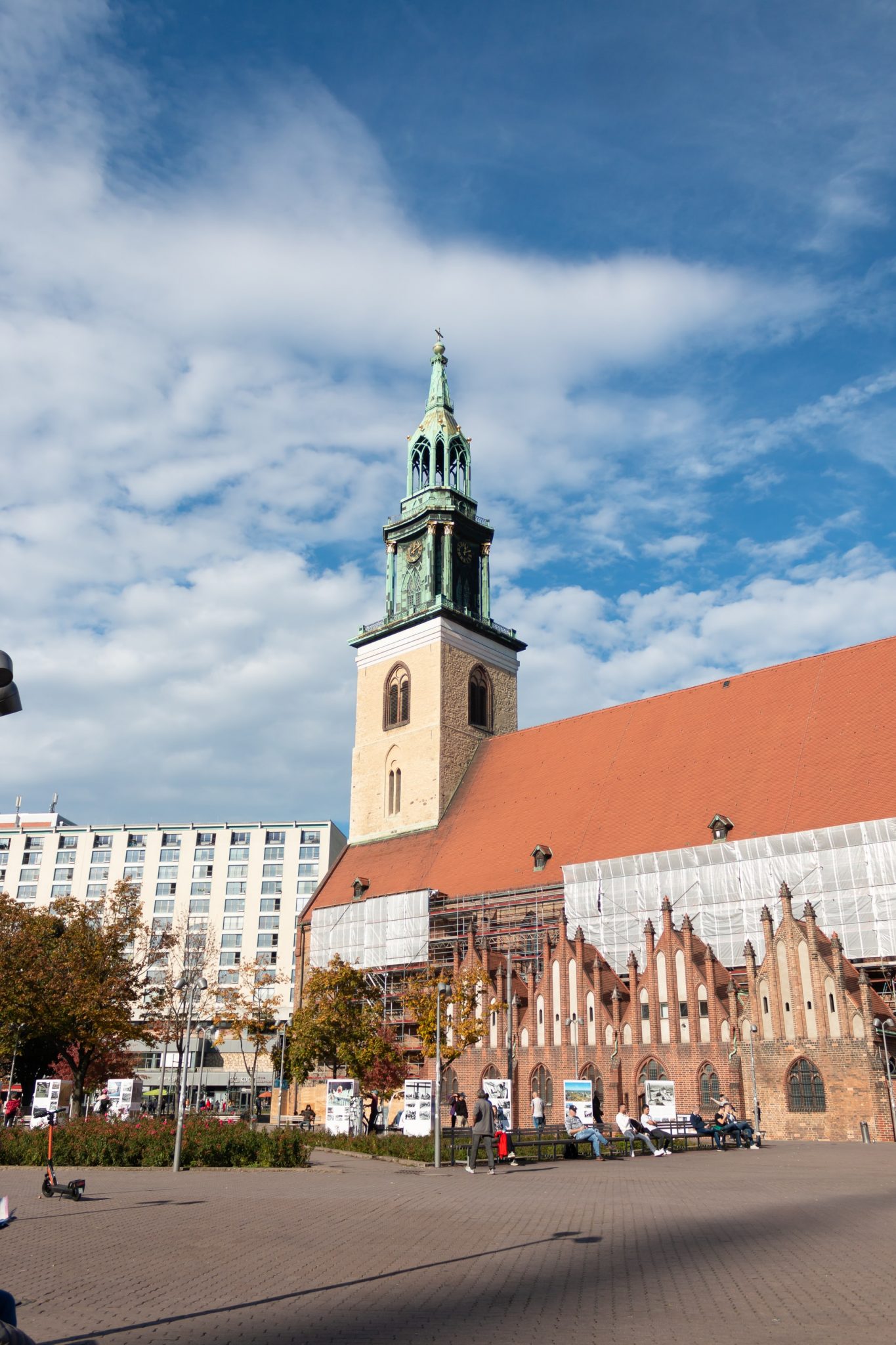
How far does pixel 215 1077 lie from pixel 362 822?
156 ft

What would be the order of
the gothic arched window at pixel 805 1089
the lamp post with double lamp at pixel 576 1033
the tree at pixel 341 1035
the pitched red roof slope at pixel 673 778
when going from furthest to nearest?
1. the tree at pixel 341 1035
2. the pitched red roof slope at pixel 673 778
3. the lamp post with double lamp at pixel 576 1033
4. the gothic arched window at pixel 805 1089

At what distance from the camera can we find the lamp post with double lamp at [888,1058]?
1110 inches

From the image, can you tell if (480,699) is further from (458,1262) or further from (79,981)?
(458,1262)

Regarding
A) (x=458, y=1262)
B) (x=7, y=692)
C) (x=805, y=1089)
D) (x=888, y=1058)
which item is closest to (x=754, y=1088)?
(x=805, y=1089)

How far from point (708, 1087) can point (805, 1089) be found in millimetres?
3057

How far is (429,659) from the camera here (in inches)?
2180

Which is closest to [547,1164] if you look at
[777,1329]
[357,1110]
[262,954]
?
[357,1110]

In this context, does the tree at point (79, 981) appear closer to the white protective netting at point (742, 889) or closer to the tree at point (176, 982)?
the tree at point (176, 982)

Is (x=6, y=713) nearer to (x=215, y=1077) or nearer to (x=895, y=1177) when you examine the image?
(x=895, y=1177)

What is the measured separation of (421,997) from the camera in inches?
1280

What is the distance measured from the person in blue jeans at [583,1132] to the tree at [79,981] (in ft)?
56.0

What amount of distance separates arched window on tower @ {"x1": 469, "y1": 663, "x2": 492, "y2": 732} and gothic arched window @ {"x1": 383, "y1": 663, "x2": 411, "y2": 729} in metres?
3.24

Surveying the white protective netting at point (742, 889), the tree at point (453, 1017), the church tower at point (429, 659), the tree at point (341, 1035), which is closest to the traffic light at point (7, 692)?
the tree at point (453, 1017)

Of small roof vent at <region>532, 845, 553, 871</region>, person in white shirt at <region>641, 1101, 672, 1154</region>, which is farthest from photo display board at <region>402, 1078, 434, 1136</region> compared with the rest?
small roof vent at <region>532, 845, 553, 871</region>
